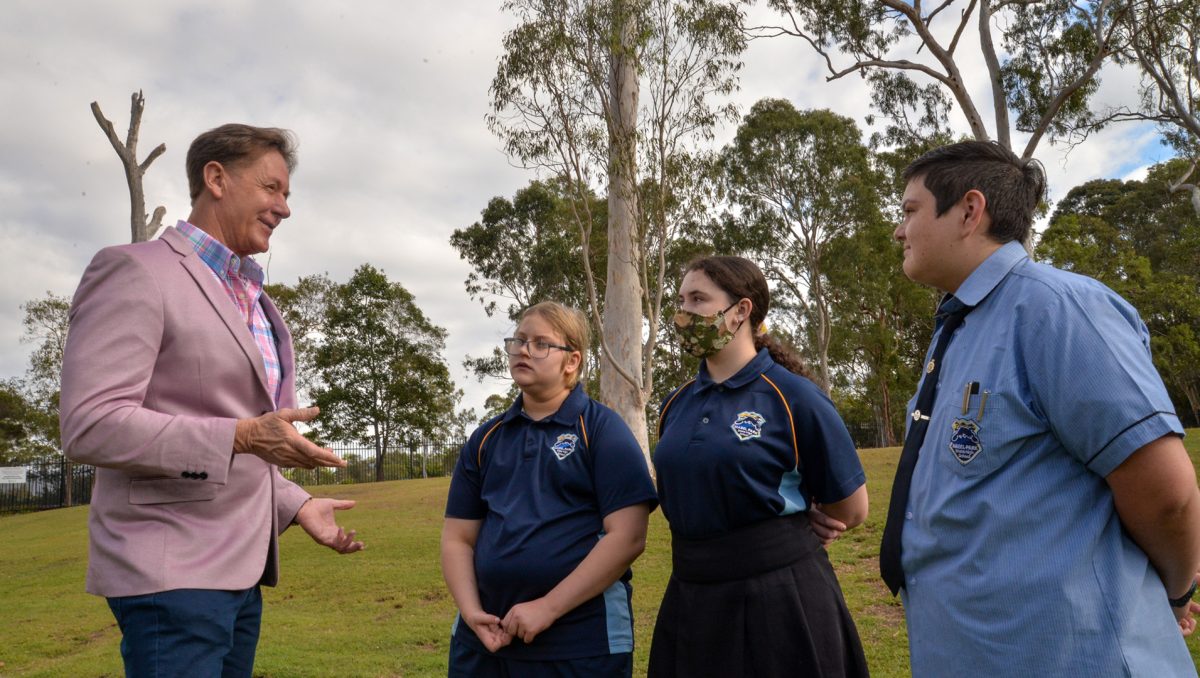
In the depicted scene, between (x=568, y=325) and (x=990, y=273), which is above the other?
(x=568, y=325)

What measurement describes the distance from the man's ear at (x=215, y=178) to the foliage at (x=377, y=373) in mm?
31127

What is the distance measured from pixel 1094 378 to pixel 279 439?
190cm

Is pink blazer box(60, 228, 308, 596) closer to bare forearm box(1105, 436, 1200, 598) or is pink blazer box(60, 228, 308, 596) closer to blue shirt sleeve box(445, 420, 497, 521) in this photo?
blue shirt sleeve box(445, 420, 497, 521)

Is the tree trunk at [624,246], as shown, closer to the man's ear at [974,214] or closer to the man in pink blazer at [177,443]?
the man in pink blazer at [177,443]

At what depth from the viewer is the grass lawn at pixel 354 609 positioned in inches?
251

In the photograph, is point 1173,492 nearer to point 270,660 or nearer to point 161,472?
point 161,472

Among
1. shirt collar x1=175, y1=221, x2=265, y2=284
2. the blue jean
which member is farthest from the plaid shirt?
the blue jean

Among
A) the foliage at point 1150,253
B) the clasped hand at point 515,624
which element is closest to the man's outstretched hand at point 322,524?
the clasped hand at point 515,624

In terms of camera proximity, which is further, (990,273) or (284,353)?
(284,353)

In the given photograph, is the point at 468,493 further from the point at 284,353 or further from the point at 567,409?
the point at 284,353

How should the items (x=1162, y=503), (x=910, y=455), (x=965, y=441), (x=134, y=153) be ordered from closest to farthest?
(x=1162, y=503) → (x=965, y=441) → (x=910, y=455) → (x=134, y=153)

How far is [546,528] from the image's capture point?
9.95ft

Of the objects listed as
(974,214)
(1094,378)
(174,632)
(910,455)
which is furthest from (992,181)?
(174,632)

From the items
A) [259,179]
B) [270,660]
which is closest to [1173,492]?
[259,179]
